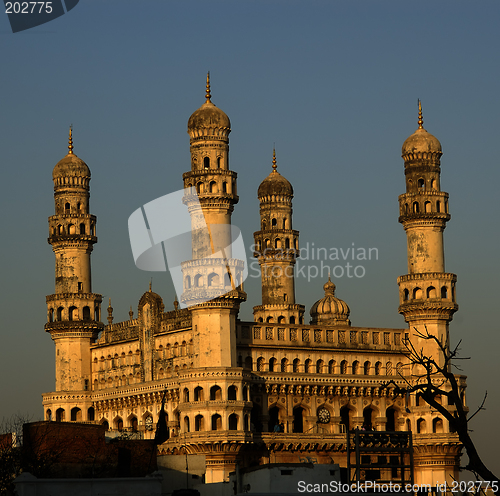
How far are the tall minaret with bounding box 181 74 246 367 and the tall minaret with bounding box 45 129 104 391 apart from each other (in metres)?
7.44

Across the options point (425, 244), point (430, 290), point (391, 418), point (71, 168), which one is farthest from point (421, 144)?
point (71, 168)

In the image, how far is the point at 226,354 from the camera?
60000 mm

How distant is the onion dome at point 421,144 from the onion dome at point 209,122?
998 cm

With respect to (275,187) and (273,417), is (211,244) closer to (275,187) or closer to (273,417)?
(273,417)

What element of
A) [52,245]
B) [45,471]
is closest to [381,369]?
[52,245]

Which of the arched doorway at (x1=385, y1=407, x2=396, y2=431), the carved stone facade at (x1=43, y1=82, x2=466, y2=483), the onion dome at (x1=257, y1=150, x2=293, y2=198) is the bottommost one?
the arched doorway at (x1=385, y1=407, x2=396, y2=431)

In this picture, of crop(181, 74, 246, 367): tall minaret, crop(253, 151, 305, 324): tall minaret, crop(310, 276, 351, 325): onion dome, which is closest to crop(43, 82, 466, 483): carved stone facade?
crop(181, 74, 246, 367): tall minaret

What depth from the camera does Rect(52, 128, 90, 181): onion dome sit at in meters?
68.4

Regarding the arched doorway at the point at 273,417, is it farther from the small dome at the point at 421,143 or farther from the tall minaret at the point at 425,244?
the small dome at the point at 421,143

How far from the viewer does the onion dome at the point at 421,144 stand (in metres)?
67.1

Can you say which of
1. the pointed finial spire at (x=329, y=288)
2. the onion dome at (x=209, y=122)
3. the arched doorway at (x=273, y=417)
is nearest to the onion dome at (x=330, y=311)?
the pointed finial spire at (x=329, y=288)

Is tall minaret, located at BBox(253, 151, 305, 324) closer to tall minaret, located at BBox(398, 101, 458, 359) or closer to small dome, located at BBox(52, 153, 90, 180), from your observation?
tall minaret, located at BBox(398, 101, 458, 359)

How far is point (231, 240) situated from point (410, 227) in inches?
393

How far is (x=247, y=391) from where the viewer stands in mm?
60312
